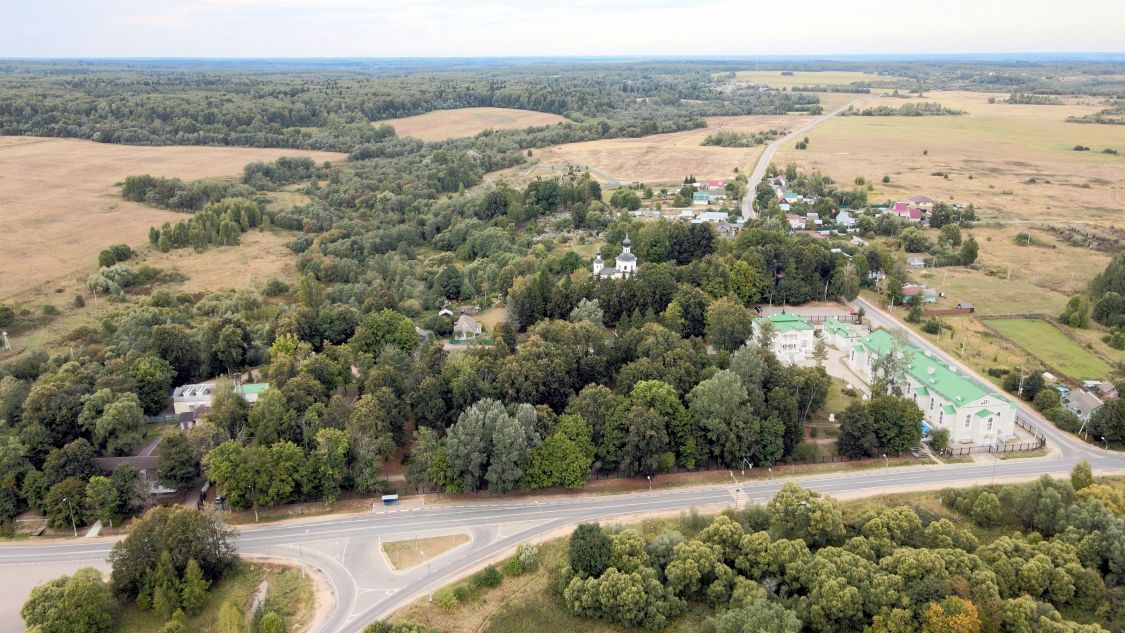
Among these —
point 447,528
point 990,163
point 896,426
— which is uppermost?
point 990,163

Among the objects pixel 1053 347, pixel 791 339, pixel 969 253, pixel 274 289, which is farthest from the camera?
pixel 969 253

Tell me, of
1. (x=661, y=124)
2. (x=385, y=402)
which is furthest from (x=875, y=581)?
(x=661, y=124)

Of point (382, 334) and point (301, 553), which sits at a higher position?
point (382, 334)

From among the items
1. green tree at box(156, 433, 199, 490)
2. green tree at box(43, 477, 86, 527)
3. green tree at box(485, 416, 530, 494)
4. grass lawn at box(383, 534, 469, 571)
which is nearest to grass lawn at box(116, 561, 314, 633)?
grass lawn at box(383, 534, 469, 571)

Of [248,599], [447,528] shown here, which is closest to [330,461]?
[447,528]

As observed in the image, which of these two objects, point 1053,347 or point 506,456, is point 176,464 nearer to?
point 506,456

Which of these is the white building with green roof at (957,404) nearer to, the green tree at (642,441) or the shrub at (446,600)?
the green tree at (642,441)
